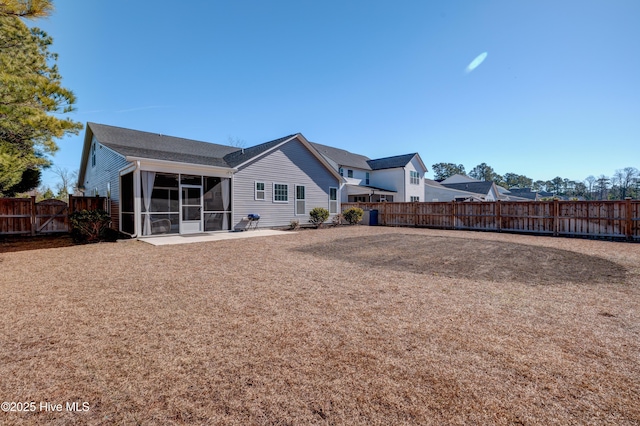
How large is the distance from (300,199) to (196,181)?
615 centimetres

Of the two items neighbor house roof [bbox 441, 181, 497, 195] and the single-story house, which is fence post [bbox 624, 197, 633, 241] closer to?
the single-story house

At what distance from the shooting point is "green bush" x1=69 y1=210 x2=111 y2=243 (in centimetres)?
962

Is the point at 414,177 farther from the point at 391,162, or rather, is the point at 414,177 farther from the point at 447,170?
the point at 447,170

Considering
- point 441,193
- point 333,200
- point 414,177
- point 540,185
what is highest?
point 540,185

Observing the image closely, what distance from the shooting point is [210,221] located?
12766mm

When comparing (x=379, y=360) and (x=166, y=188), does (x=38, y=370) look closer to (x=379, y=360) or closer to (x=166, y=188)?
(x=379, y=360)

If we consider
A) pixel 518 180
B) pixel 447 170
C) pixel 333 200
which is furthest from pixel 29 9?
pixel 518 180

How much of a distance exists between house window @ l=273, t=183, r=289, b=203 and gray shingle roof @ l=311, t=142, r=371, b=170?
11077mm

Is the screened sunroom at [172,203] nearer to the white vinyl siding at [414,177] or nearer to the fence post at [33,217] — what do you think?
the fence post at [33,217]

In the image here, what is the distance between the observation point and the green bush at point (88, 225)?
31.6 feet

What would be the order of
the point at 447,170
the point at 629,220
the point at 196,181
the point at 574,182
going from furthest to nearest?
the point at 574,182 < the point at 447,170 < the point at 196,181 < the point at 629,220

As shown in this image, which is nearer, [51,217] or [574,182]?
[51,217]

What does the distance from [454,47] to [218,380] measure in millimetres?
14053

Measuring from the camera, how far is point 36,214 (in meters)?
12.1
